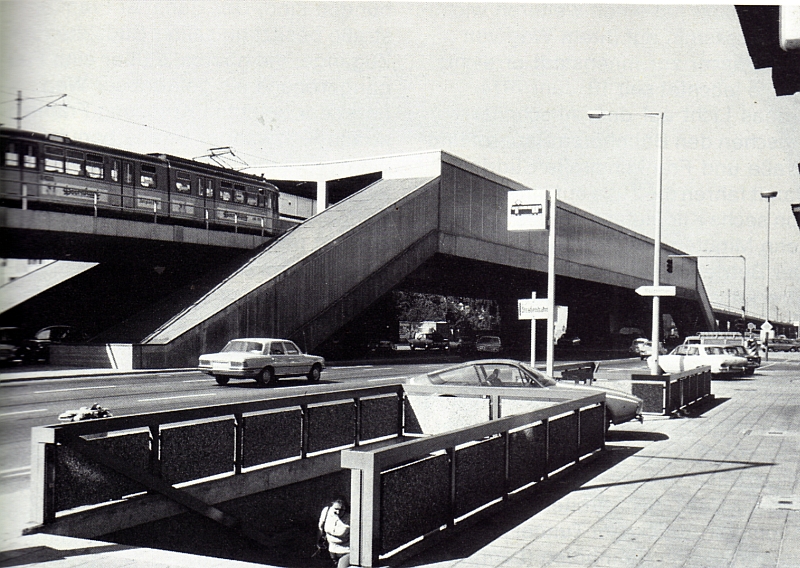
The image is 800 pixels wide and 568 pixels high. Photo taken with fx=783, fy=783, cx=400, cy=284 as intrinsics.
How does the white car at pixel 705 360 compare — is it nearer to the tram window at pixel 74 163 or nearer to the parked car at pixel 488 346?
the parked car at pixel 488 346

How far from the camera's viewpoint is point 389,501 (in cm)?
616

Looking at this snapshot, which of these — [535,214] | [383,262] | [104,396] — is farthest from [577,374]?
[383,262]

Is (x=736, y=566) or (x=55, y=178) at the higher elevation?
(x=55, y=178)

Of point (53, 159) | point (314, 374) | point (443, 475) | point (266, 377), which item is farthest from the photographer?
point (53, 159)

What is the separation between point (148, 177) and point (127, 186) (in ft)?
3.95

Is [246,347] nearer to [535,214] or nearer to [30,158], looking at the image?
[535,214]

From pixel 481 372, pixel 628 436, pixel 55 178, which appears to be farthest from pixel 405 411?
pixel 55 178

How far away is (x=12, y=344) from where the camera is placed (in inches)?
1144

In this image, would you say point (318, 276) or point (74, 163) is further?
point (318, 276)

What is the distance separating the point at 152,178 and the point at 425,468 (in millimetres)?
28119

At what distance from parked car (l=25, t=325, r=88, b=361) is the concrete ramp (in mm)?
4436

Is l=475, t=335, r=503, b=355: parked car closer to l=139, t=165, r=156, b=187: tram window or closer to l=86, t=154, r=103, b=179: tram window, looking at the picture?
l=139, t=165, r=156, b=187: tram window

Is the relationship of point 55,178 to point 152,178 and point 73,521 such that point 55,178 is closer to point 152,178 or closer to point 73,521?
point 152,178

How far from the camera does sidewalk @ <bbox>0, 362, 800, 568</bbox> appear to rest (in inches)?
240
